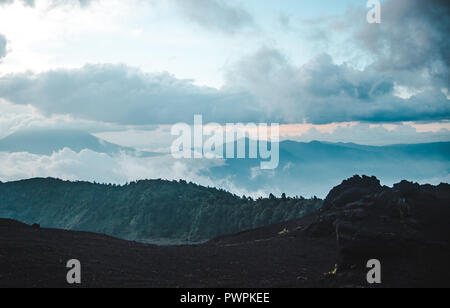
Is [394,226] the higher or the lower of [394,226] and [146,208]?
the lower

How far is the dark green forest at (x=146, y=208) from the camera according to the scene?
68438 millimetres

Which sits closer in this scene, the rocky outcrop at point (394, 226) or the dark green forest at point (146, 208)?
the rocky outcrop at point (394, 226)

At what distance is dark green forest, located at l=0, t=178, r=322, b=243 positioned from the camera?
6844 cm

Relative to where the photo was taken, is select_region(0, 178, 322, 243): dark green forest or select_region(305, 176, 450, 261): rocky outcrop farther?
select_region(0, 178, 322, 243): dark green forest

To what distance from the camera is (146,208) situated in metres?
80.5

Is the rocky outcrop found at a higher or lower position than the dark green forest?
lower

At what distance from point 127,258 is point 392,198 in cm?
1731

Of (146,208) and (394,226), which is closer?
(394,226)

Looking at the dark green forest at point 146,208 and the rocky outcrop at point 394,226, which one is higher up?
the dark green forest at point 146,208
